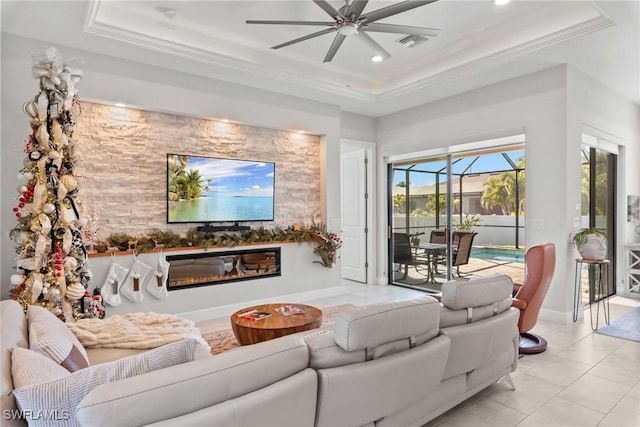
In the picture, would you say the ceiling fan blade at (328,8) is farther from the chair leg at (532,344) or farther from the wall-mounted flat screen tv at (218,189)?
the chair leg at (532,344)

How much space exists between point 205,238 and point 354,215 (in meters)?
3.13

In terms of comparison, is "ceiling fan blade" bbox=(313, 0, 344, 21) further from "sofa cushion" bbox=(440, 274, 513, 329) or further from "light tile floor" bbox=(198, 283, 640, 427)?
"light tile floor" bbox=(198, 283, 640, 427)

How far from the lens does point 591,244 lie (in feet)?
13.3

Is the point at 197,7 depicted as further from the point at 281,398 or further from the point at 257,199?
the point at 281,398

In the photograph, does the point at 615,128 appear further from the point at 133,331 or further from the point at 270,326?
the point at 133,331

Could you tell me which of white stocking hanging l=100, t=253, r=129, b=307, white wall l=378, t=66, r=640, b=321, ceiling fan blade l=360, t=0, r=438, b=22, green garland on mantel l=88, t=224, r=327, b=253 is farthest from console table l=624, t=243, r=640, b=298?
white stocking hanging l=100, t=253, r=129, b=307

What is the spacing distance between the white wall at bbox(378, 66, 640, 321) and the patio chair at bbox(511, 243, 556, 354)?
1.18 meters

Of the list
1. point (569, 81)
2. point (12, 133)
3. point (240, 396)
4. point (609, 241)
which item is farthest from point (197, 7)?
point (609, 241)

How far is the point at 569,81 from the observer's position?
13.9 ft

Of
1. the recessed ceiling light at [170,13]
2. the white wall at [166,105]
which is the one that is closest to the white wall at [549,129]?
the white wall at [166,105]

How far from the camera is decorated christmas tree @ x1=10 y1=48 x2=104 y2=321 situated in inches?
112

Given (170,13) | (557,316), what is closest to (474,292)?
(557,316)

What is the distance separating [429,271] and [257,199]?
3.11m

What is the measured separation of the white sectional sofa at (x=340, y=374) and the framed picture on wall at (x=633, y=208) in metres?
4.71
